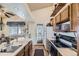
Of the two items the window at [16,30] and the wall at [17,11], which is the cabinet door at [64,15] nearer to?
the wall at [17,11]

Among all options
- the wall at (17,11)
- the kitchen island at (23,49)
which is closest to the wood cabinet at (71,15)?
the wall at (17,11)

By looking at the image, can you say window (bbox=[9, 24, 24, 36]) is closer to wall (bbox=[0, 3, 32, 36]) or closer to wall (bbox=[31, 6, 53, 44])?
wall (bbox=[0, 3, 32, 36])

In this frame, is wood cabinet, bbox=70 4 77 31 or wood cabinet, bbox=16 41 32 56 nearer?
wood cabinet, bbox=70 4 77 31

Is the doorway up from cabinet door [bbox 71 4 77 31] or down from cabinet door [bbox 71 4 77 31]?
down

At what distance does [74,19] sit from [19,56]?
104cm

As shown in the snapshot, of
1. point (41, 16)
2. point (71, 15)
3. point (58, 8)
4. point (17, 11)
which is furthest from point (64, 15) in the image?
point (17, 11)

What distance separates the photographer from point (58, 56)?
2.00 meters

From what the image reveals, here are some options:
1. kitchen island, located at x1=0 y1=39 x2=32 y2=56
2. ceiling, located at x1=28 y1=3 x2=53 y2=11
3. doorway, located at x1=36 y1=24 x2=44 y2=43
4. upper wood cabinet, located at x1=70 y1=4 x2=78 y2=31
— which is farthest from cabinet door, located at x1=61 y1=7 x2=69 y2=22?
kitchen island, located at x1=0 y1=39 x2=32 y2=56

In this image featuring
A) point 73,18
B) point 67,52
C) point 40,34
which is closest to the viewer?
point 73,18

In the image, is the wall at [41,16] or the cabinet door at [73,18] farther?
the wall at [41,16]

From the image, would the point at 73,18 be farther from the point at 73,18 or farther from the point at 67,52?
the point at 67,52

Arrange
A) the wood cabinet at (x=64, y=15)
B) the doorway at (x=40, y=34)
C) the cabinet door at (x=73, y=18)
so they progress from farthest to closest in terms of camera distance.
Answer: the doorway at (x=40, y=34), the wood cabinet at (x=64, y=15), the cabinet door at (x=73, y=18)

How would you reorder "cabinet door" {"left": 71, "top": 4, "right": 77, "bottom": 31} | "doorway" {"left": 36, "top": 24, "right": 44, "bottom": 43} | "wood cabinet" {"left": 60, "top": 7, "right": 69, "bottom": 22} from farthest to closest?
"doorway" {"left": 36, "top": 24, "right": 44, "bottom": 43}, "wood cabinet" {"left": 60, "top": 7, "right": 69, "bottom": 22}, "cabinet door" {"left": 71, "top": 4, "right": 77, "bottom": 31}

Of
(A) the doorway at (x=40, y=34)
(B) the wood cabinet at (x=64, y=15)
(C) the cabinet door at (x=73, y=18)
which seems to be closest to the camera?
(C) the cabinet door at (x=73, y=18)
